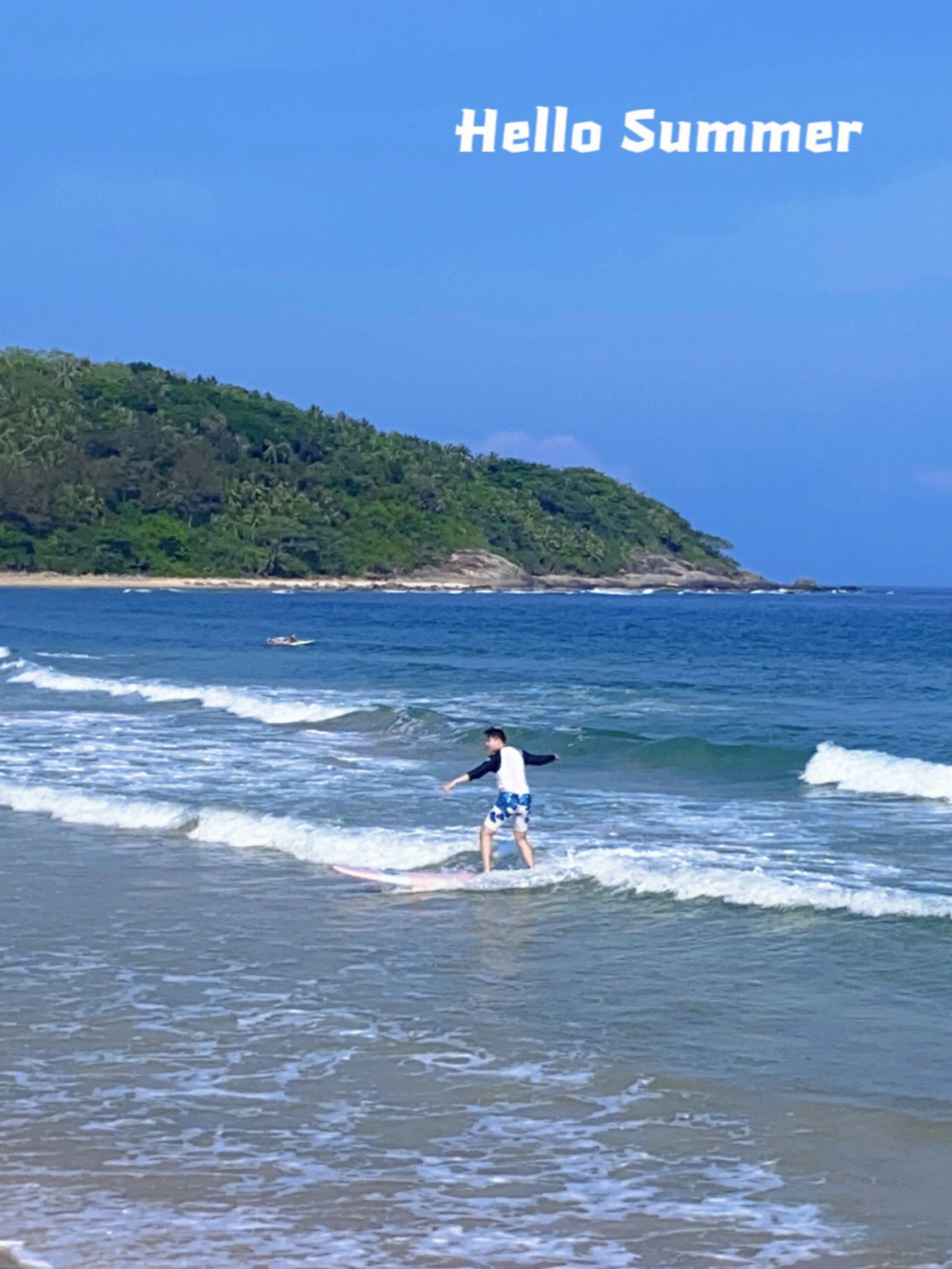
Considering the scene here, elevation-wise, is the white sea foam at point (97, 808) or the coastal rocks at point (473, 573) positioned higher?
the coastal rocks at point (473, 573)

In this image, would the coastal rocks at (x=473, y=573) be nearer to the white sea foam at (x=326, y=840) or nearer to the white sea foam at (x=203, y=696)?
the white sea foam at (x=203, y=696)

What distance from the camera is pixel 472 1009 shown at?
9.27 metres

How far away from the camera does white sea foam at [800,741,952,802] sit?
19141 millimetres

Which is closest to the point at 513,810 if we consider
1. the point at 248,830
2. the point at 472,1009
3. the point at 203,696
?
the point at 248,830

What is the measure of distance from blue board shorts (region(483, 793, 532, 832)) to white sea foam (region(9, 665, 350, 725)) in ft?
46.8

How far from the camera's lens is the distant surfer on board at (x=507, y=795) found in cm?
1354

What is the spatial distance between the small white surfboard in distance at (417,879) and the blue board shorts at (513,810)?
0.64 meters

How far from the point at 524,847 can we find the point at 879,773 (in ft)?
26.1

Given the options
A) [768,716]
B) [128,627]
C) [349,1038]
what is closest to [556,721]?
[768,716]

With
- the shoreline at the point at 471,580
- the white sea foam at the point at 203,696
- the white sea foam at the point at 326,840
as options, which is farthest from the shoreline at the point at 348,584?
the white sea foam at the point at 326,840

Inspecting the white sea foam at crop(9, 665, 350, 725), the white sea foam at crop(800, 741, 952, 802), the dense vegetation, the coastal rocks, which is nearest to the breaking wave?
the white sea foam at crop(800, 741, 952, 802)

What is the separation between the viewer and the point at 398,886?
13172 mm

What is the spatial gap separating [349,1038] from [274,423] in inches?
6604

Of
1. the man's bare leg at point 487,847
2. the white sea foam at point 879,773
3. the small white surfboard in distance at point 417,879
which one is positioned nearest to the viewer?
the small white surfboard in distance at point 417,879
